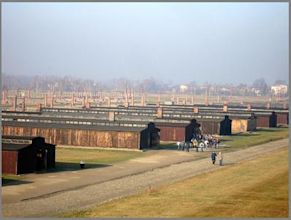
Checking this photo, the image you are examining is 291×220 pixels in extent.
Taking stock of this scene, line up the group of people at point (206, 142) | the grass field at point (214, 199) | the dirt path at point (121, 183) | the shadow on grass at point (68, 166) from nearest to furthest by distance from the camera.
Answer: the grass field at point (214, 199) → the dirt path at point (121, 183) → the shadow on grass at point (68, 166) → the group of people at point (206, 142)

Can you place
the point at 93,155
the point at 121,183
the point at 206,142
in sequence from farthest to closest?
the point at 206,142 → the point at 93,155 → the point at 121,183

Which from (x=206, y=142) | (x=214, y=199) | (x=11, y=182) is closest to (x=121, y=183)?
(x=11, y=182)

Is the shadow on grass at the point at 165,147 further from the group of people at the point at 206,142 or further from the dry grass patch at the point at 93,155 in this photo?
the dry grass patch at the point at 93,155

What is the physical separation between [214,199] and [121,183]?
9.83m

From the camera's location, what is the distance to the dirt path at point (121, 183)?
1236 inches

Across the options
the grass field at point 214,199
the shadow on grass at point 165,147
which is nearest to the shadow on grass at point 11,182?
the grass field at point 214,199

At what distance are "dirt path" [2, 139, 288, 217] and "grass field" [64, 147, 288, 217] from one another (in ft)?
5.29

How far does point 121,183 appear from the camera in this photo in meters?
41.2

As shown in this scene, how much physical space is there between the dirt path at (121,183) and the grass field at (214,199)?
1614mm

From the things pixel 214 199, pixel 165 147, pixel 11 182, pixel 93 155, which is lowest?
pixel 214 199

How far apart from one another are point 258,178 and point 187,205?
13.1 metres

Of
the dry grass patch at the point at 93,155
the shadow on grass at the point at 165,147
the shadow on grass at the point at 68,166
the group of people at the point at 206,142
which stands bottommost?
the shadow on grass at the point at 68,166

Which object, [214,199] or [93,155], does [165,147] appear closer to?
[93,155]

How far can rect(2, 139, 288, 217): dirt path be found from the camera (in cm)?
3141
